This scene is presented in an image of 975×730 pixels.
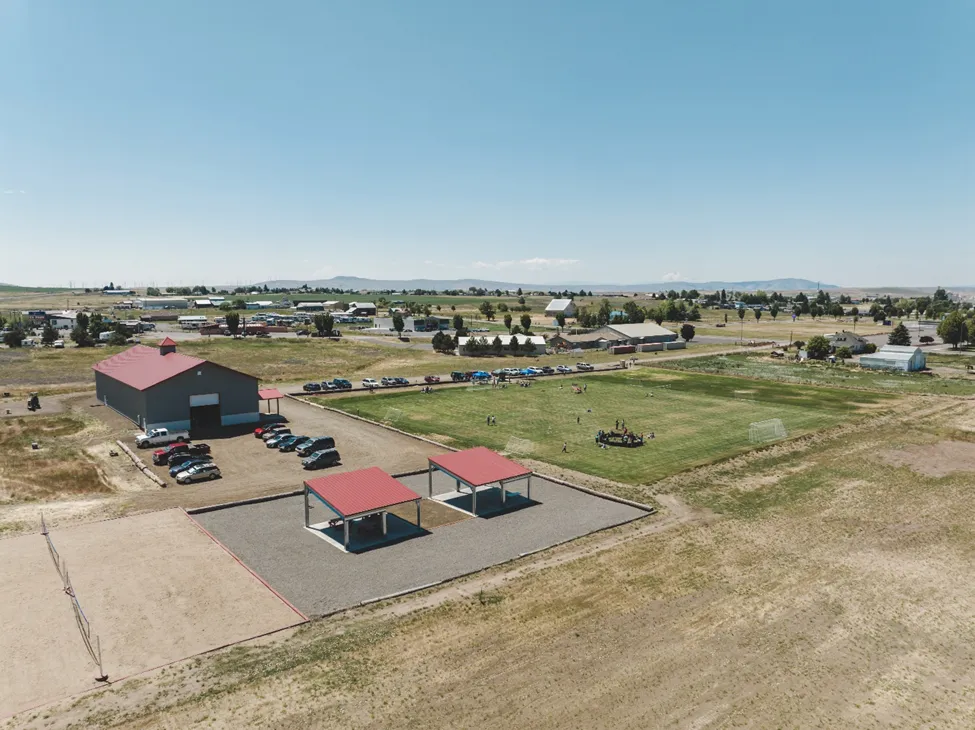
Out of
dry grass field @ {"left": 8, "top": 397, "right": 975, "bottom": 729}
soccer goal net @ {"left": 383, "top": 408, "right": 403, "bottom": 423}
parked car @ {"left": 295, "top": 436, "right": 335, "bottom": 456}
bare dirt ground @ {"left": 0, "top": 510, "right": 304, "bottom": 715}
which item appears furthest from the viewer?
soccer goal net @ {"left": 383, "top": 408, "right": 403, "bottom": 423}

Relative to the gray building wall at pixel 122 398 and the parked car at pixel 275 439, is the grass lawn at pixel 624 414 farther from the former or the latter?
the gray building wall at pixel 122 398

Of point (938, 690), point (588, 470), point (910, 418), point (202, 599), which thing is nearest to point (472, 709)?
point (202, 599)

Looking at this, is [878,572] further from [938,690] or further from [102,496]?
[102,496]

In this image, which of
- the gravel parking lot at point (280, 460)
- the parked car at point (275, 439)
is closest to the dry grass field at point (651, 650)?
the gravel parking lot at point (280, 460)

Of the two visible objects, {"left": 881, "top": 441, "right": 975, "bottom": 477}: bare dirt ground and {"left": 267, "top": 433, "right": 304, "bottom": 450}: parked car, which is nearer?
{"left": 881, "top": 441, "right": 975, "bottom": 477}: bare dirt ground

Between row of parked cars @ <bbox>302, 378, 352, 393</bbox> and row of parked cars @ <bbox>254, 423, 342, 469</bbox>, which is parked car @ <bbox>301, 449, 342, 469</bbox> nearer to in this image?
row of parked cars @ <bbox>254, 423, 342, 469</bbox>

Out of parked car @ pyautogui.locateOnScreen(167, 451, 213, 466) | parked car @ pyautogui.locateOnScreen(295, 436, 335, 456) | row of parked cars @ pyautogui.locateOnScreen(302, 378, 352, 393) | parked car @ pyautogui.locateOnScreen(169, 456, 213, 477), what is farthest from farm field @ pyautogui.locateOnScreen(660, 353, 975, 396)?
parked car @ pyautogui.locateOnScreen(169, 456, 213, 477)

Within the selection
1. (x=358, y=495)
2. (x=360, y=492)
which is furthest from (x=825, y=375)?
(x=358, y=495)
